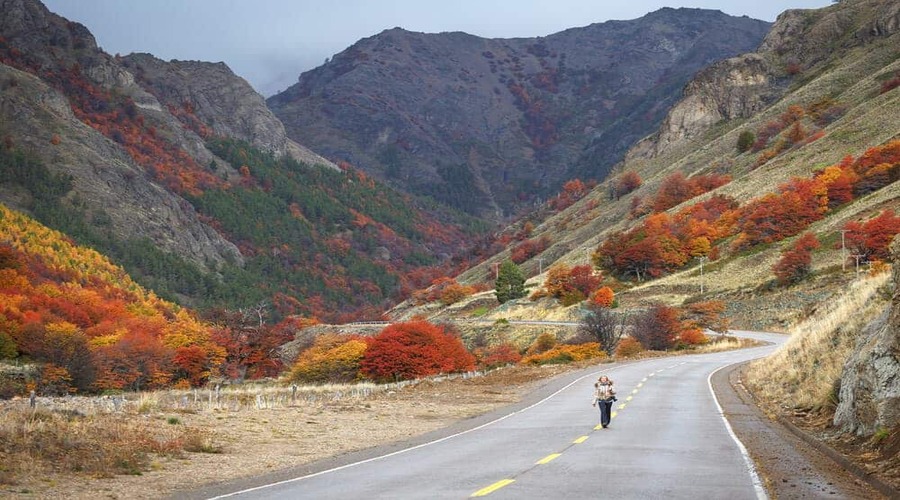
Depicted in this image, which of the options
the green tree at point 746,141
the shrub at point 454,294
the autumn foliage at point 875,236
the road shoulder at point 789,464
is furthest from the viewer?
the green tree at point 746,141

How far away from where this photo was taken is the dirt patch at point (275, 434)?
42.8 feet

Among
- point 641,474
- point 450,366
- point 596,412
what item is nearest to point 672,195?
point 450,366

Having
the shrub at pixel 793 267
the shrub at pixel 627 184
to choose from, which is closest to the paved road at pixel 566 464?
the shrub at pixel 793 267

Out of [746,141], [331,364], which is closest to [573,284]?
[331,364]

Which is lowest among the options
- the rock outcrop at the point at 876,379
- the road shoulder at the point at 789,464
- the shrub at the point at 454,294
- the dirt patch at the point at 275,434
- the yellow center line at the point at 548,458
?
the road shoulder at the point at 789,464

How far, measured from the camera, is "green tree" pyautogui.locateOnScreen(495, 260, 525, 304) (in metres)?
102

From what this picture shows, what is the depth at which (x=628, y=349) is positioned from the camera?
5872 centimetres

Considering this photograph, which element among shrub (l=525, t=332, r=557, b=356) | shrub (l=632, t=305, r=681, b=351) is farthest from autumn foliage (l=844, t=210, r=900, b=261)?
shrub (l=525, t=332, r=557, b=356)

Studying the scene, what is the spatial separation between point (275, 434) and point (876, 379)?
13770 millimetres

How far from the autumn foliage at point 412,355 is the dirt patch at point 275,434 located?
19029 mm

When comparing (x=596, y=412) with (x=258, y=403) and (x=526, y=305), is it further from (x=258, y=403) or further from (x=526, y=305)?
(x=526, y=305)

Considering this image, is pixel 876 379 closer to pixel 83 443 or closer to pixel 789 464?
pixel 789 464

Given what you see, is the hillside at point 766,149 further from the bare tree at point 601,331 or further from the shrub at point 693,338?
the bare tree at point 601,331

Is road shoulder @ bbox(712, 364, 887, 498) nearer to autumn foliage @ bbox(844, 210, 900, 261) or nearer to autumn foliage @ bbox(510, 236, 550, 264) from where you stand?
autumn foliage @ bbox(844, 210, 900, 261)
